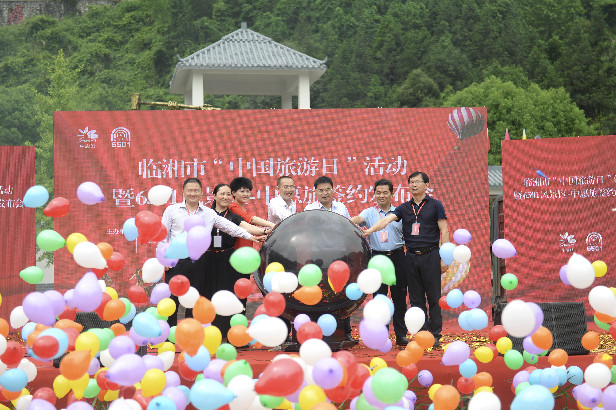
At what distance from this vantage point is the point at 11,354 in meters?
3.96

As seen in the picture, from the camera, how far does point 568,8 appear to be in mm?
38438

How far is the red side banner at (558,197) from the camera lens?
26.2ft

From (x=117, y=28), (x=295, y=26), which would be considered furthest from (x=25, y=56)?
(x=295, y=26)

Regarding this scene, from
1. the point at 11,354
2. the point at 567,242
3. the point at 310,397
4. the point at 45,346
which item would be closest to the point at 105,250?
the point at 11,354

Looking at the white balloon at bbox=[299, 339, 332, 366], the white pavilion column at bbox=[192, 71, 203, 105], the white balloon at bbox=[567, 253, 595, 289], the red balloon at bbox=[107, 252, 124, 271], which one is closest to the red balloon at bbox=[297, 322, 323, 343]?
the white balloon at bbox=[299, 339, 332, 366]

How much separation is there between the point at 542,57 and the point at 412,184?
31.3 m

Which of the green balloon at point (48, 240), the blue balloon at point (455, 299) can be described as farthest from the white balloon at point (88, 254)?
the blue balloon at point (455, 299)

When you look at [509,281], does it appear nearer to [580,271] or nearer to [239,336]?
[580,271]

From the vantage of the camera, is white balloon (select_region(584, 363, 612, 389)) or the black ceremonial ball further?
the black ceremonial ball

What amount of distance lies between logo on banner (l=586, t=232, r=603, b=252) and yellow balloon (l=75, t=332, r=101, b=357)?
19.6 feet

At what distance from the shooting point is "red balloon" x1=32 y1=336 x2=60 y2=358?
3.41 metres

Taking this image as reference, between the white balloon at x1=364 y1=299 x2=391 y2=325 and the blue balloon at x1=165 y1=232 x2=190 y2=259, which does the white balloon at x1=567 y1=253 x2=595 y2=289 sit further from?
the blue balloon at x1=165 y1=232 x2=190 y2=259

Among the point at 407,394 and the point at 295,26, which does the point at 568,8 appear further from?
the point at 407,394

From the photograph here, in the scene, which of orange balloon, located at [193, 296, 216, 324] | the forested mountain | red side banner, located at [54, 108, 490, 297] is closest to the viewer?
orange balloon, located at [193, 296, 216, 324]
